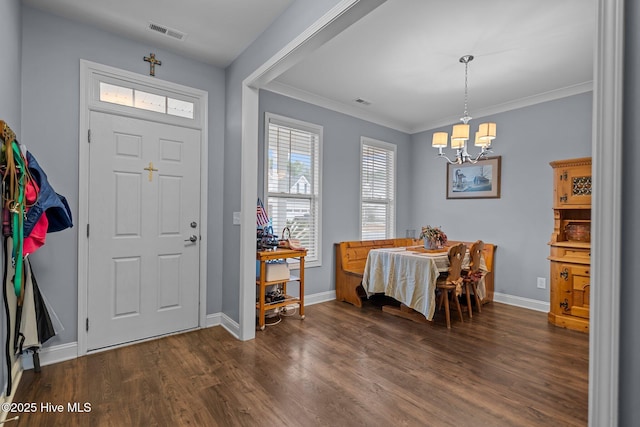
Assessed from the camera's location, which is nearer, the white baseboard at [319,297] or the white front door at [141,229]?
the white front door at [141,229]

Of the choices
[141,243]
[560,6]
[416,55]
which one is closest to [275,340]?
[141,243]

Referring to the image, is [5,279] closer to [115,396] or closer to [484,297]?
[115,396]

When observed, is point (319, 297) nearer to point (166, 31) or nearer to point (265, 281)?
point (265, 281)

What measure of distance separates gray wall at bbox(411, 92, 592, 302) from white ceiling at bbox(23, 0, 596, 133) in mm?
269

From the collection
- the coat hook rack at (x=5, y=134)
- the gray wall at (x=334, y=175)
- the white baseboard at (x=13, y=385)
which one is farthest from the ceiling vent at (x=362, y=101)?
the white baseboard at (x=13, y=385)

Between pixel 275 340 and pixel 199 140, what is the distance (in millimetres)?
2141

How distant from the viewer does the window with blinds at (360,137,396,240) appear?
5.04 m

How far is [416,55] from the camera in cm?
→ 319

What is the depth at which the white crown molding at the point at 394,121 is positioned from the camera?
154 inches

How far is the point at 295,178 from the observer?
4219mm

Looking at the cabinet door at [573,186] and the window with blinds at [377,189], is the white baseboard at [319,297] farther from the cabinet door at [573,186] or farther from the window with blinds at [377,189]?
the cabinet door at [573,186]

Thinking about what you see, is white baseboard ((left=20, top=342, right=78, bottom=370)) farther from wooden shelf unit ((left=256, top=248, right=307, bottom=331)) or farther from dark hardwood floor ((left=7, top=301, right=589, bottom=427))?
wooden shelf unit ((left=256, top=248, right=307, bottom=331))

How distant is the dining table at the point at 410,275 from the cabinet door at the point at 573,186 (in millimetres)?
1224

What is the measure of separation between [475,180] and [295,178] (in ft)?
8.99
